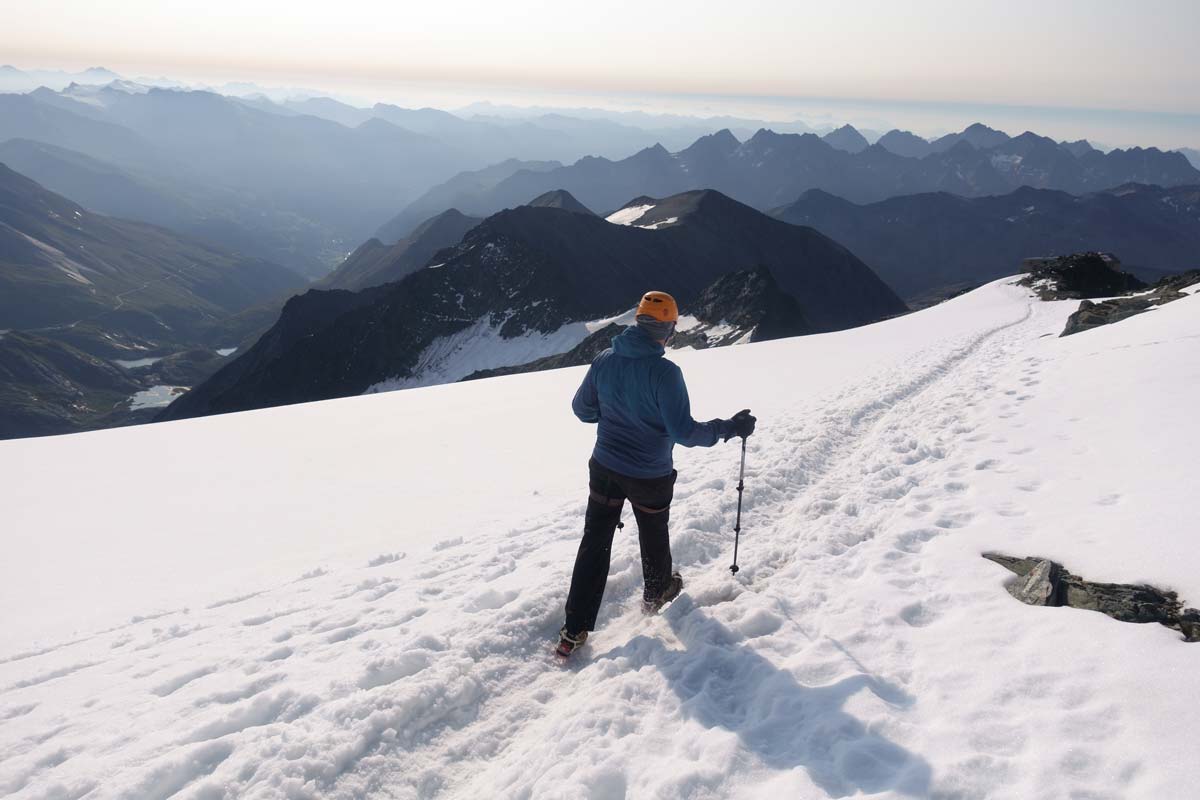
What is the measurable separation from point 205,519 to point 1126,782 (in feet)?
41.2

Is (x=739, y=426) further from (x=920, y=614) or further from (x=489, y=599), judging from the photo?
(x=489, y=599)

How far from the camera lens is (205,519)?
1115cm

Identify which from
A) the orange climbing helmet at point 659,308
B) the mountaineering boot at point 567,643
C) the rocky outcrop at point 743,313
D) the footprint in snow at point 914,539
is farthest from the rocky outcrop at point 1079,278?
the mountaineering boot at point 567,643

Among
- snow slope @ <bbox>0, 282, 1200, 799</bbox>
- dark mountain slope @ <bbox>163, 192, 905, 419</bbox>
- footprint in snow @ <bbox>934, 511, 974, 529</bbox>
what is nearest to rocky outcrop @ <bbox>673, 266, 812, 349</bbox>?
dark mountain slope @ <bbox>163, 192, 905, 419</bbox>

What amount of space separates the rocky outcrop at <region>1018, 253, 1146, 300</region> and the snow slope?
43298 mm

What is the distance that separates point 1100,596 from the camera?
219 inches

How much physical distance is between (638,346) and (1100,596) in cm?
467

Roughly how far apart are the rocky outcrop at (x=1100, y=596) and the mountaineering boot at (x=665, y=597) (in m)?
3.23

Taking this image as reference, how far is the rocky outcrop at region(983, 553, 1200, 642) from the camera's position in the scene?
5078mm

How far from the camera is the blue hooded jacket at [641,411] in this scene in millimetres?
5828

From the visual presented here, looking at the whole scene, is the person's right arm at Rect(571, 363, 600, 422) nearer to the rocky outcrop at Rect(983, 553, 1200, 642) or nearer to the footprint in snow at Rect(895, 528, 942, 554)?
the footprint in snow at Rect(895, 528, 942, 554)

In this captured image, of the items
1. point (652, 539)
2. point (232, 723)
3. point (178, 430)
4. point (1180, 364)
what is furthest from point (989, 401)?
point (178, 430)

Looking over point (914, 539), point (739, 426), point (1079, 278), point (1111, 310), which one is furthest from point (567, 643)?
point (1079, 278)

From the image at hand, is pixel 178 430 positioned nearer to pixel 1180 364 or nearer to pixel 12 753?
pixel 12 753
